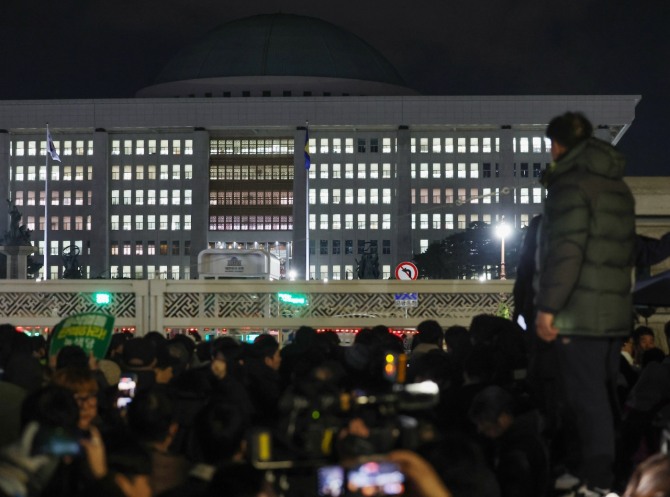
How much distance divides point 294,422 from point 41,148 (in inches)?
5317

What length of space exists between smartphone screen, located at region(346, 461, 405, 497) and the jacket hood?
2993 mm

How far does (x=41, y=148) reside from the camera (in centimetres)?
13438

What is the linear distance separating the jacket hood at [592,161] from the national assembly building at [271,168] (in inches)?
4637

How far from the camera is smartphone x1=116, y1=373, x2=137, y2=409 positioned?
8016mm

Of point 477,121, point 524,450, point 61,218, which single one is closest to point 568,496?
point 524,450

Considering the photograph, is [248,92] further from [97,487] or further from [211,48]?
[97,487]

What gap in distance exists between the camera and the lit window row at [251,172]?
138 metres

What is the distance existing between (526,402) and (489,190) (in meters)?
128

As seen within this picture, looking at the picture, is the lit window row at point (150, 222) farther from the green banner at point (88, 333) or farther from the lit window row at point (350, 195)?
the green banner at point (88, 333)

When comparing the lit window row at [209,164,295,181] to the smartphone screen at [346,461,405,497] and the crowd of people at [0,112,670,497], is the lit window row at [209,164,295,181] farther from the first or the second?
the smartphone screen at [346,461,405,497]

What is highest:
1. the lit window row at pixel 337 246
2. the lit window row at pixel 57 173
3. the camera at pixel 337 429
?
the lit window row at pixel 57 173

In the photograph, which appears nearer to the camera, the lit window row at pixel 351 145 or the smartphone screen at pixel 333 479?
the smartphone screen at pixel 333 479

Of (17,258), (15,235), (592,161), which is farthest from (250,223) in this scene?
(592,161)

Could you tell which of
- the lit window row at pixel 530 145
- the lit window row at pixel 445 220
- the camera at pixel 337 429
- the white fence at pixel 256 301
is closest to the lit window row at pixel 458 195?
the lit window row at pixel 445 220
